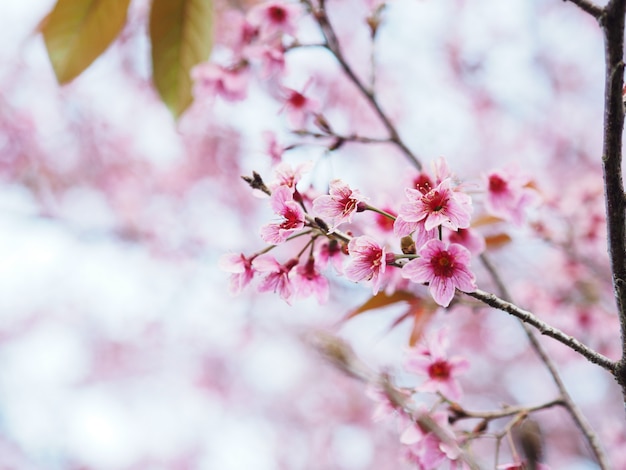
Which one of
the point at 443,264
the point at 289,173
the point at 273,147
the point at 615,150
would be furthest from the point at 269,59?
the point at 615,150

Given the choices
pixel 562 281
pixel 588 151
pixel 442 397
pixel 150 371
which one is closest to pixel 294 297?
pixel 442 397

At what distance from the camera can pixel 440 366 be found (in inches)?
39.6

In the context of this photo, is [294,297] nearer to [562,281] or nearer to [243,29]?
[243,29]

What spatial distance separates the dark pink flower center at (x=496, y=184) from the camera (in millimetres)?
1141

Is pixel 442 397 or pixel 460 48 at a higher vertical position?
pixel 442 397

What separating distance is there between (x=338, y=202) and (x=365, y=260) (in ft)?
0.30

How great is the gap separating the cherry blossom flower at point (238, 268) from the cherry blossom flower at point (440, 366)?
0.35 meters

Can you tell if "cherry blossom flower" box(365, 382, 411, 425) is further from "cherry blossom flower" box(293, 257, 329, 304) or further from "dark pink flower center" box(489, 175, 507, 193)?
"dark pink flower center" box(489, 175, 507, 193)

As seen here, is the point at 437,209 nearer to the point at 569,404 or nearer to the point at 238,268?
the point at 238,268

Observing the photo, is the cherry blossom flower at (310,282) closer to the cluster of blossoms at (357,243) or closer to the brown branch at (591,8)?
the cluster of blossoms at (357,243)

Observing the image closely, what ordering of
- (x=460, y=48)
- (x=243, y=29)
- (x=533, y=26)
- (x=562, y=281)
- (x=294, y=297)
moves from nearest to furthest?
(x=294, y=297)
(x=243, y=29)
(x=562, y=281)
(x=533, y=26)
(x=460, y=48)

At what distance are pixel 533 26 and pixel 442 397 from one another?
4654mm

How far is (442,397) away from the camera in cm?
98

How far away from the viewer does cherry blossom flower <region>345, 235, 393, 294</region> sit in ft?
2.51
